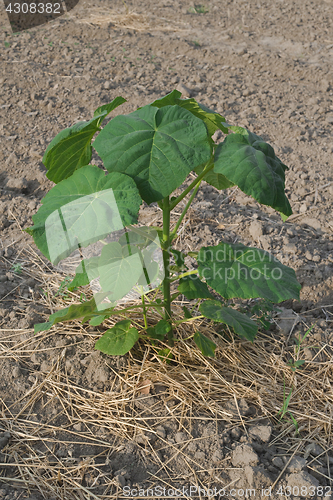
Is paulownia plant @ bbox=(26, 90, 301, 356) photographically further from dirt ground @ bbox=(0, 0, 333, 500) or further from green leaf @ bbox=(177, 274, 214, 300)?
dirt ground @ bbox=(0, 0, 333, 500)

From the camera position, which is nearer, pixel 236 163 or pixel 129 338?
pixel 236 163

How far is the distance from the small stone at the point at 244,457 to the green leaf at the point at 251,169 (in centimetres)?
79

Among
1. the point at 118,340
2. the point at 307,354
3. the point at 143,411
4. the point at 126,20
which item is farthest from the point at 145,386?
the point at 126,20

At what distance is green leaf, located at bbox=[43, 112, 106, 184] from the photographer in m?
1.35

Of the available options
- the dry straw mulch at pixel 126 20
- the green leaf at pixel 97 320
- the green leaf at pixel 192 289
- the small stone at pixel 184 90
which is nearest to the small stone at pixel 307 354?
the green leaf at pixel 192 289

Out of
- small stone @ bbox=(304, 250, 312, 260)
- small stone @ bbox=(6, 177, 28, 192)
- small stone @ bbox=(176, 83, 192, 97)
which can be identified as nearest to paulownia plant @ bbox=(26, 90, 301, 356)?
small stone @ bbox=(304, 250, 312, 260)

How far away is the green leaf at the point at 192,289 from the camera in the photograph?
1.37 meters

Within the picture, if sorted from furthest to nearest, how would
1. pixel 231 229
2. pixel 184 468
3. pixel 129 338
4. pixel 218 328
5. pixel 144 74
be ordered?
pixel 144 74, pixel 231 229, pixel 218 328, pixel 129 338, pixel 184 468

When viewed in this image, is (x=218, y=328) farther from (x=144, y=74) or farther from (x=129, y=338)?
(x=144, y=74)

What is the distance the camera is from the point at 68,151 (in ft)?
4.65

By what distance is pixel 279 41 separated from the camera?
15.3 ft

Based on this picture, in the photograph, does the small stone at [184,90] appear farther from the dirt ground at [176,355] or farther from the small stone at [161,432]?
the small stone at [161,432]

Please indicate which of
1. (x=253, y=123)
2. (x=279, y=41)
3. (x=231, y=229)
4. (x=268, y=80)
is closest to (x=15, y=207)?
(x=231, y=229)

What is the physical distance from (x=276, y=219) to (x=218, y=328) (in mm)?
1011
